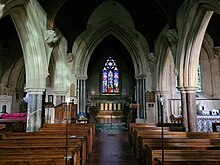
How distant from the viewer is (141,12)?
12.8 m

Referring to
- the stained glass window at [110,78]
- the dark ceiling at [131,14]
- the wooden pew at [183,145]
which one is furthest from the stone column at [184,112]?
the stained glass window at [110,78]

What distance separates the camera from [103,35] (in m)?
14.1

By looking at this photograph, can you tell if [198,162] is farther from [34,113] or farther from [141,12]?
[141,12]

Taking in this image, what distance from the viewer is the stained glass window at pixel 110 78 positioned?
20391 millimetres

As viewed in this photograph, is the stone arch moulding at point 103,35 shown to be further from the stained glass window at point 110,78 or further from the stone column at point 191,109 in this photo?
the stained glass window at point 110,78

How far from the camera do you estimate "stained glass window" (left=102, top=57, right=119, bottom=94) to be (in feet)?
66.9

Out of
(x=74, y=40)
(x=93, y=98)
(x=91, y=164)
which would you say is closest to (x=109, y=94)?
(x=93, y=98)

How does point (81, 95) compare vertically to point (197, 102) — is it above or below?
above

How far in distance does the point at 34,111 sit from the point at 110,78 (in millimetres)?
13217

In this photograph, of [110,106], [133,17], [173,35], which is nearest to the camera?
[173,35]

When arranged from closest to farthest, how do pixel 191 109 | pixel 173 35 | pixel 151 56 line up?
1. pixel 191 109
2. pixel 173 35
3. pixel 151 56

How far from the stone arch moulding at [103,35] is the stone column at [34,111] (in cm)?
541

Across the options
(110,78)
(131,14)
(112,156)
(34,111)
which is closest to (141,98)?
(131,14)

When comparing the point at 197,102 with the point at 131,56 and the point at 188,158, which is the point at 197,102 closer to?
the point at 131,56
